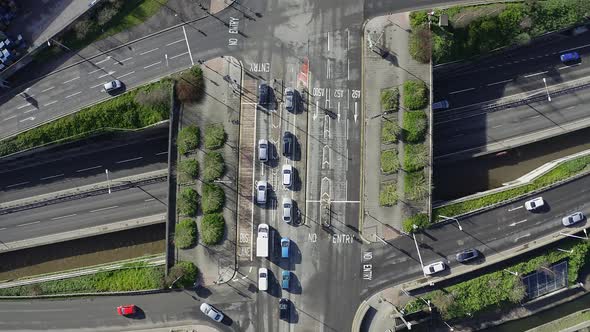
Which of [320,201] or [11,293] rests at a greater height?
[320,201]

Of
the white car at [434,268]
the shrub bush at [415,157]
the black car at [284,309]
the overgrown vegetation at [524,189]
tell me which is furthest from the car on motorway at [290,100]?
the white car at [434,268]

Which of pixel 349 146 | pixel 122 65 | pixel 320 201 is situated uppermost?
pixel 122 65

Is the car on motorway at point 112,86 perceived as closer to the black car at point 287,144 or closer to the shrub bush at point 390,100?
the black car at point 287,144

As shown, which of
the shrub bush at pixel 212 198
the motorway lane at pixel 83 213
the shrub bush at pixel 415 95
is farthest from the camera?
the motorway lane at pixel 83 213

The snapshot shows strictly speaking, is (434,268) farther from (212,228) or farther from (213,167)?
(213,167)

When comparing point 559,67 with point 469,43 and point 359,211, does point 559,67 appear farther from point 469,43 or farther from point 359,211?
point 359,211

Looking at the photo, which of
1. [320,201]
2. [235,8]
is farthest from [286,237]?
[235,8]

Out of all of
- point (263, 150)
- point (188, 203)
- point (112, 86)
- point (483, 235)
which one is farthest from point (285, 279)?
point (112, 86)

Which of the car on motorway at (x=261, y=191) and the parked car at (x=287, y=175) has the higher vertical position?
the parked car at (x=287, y=175)
